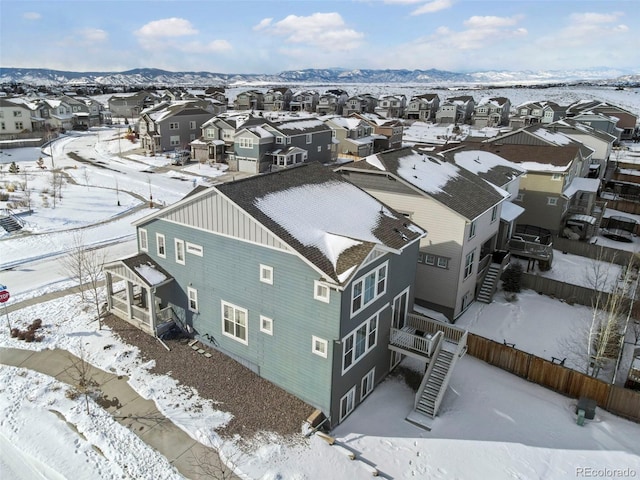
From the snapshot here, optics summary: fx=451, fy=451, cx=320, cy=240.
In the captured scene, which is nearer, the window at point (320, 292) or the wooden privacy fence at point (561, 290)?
the window at point (320, 292)

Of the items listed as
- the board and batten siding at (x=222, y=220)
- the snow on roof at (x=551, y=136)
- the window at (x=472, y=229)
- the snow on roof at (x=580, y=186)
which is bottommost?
the snow on roof at (x=580, y=186)

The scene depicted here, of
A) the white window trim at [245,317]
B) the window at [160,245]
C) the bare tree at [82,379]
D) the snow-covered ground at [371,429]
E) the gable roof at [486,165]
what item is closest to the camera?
the snow-covered ground at [371,429]

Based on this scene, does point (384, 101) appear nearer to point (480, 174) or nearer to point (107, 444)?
point (480, 174)

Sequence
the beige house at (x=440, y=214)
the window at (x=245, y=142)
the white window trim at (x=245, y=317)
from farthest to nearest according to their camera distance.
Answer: the window at (x=245, y=142) < the beige house at (x=440, y=214) < the white window trim at (x=245, y=317)

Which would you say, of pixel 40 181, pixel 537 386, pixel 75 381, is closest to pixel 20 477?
pixel 75 381

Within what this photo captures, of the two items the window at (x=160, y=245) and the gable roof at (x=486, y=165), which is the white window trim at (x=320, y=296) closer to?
the window at (x=160, y=245)

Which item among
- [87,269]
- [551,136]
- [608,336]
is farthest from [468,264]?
[551,136]

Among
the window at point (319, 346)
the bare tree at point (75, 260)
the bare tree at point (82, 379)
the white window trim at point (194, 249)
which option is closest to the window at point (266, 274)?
the window at point (319, 346)
